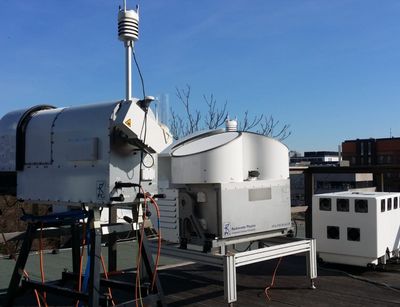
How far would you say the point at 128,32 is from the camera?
4109 millimetres

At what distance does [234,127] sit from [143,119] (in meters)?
2.86

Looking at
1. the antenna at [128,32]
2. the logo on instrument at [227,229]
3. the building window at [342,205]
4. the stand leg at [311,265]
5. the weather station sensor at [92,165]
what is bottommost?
the stand leg at [311,265]

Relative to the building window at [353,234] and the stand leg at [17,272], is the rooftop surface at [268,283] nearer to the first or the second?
the building window at [353,234]

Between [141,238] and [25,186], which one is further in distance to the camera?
[25,186]

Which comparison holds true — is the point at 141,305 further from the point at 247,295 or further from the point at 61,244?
the point at 61,244

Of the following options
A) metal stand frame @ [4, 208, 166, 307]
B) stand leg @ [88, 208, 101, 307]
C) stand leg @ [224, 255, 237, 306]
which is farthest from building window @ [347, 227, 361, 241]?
stand leg @ [88, 208, 101, 307]

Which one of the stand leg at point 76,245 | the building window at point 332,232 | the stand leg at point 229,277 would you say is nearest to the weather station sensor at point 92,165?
the stand leg at point 76,245

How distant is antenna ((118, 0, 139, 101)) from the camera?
411cm

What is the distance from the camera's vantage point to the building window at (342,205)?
276 inches

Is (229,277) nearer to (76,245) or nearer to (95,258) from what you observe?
(76,245)

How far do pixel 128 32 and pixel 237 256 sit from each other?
8.40ft

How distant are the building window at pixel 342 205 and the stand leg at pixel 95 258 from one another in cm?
424

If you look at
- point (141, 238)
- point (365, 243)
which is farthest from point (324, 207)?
point (141, 238)

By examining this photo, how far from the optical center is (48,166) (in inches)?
171
